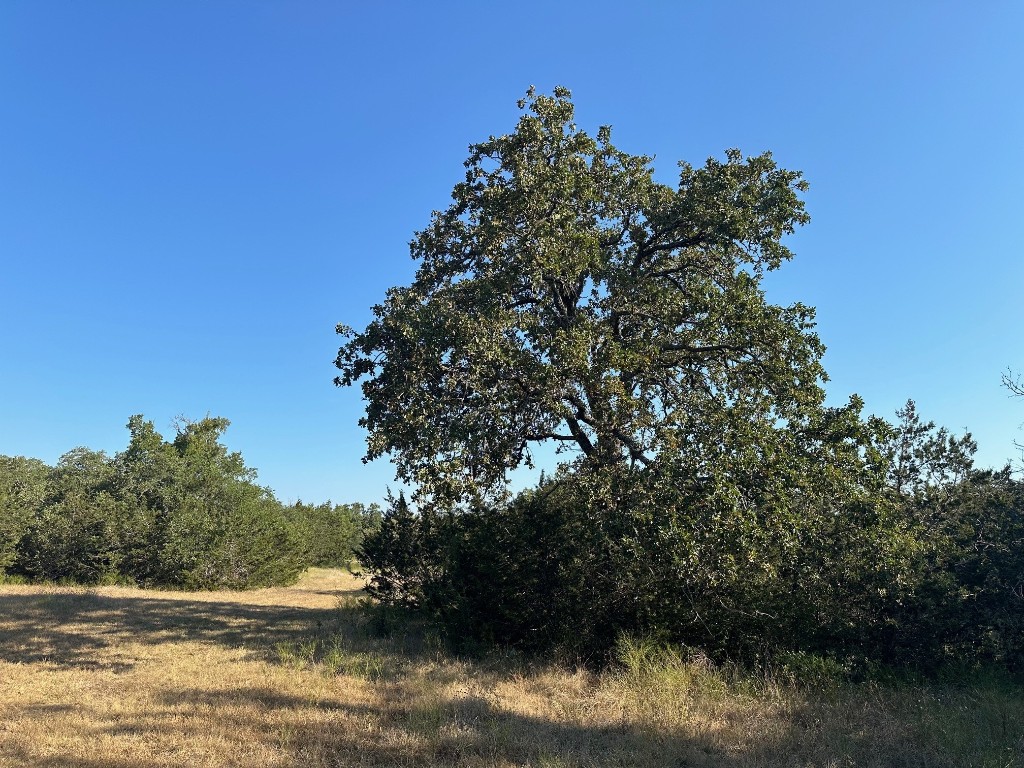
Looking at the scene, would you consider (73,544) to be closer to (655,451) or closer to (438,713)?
(438,713)

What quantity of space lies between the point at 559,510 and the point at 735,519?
155 inches

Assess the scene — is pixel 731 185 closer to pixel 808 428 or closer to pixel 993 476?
pixel 808 428

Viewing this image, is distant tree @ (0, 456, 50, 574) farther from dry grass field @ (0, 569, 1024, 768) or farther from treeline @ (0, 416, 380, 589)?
dry grass field @ (0, 569, 1024, 768)

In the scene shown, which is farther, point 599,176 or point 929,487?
point 599,176

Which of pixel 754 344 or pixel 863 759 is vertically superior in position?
pixel 754 344

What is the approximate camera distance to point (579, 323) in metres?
11.6

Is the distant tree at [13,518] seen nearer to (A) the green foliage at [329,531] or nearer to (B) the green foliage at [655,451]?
(A) the green foliage at [329,531]

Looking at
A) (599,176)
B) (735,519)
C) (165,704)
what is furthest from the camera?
(599,176)

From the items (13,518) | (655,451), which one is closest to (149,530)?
(13,518)

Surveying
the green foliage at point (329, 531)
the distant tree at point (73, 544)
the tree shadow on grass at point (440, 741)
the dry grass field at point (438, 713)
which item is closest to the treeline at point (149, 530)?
the distant tree at point (73, 544)

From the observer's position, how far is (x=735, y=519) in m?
9.07

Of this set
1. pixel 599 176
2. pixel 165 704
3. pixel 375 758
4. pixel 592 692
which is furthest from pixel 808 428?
pixel 165 704

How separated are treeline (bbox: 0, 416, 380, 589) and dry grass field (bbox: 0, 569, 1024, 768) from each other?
16.5 metres

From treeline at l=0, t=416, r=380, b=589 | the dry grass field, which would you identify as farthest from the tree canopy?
treeline at l=0, t=416, r=380, b=589
